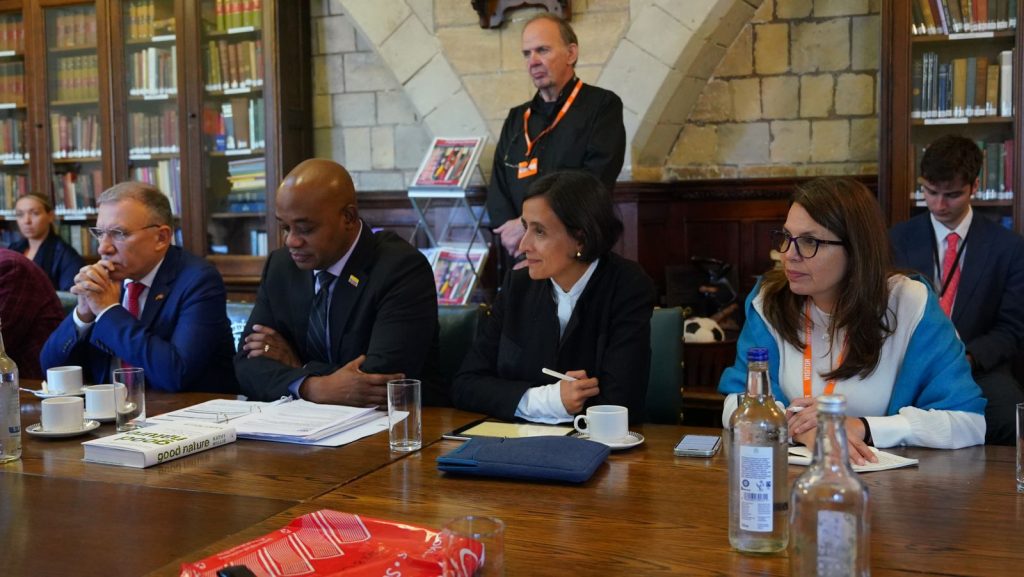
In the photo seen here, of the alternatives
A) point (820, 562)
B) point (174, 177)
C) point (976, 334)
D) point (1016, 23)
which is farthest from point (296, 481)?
point (174, 177)

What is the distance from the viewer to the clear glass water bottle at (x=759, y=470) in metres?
1.24

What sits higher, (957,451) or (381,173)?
(381,173)

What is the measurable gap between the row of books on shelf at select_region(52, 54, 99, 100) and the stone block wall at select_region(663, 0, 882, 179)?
138 inches

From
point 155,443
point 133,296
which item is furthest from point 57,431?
point 133,296

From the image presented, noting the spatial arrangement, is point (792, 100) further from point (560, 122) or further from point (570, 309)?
point (570, 309)

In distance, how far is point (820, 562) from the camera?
3.56 ft

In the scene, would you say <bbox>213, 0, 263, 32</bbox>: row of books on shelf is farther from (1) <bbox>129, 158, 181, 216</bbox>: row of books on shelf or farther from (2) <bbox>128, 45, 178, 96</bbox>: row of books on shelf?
(1) <bbox>129, 158, 181, 216</bbox>: row of books on shelf

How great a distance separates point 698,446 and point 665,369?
28.0 inches

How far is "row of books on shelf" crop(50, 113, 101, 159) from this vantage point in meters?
6.01

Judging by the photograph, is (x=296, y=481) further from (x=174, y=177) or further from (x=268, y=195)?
(x=174, y=177)

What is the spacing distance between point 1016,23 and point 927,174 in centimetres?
96

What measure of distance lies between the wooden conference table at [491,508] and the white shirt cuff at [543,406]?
0.29 meters

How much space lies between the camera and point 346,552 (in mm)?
1262

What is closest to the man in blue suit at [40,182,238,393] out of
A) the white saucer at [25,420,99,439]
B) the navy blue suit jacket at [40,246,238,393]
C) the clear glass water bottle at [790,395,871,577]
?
the navy blue suit jacket at [40,246,238,393]
